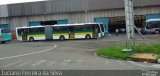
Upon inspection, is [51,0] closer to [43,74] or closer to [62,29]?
[62,29]

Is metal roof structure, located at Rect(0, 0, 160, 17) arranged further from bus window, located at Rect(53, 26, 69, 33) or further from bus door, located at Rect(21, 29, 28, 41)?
bus window, located at Rect(53, 26, 69, 33)

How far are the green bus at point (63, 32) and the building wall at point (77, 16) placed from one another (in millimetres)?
6505

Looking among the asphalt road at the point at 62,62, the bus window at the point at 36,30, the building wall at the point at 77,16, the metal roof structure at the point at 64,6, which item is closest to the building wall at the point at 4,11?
the metal roof structure at the point at 64,6

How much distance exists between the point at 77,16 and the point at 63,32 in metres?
9.16

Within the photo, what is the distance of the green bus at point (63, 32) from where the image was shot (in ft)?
153

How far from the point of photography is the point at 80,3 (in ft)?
183

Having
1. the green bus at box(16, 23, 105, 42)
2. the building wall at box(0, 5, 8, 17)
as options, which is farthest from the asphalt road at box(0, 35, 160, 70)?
the building wall at box(0, 5, 8, 17)

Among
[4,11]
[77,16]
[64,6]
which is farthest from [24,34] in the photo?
[4,11]

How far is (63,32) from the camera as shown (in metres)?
48.2

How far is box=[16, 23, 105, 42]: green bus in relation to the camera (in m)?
46.8

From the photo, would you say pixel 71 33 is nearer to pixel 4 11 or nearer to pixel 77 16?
pixel 77 16

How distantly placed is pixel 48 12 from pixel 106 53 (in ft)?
119

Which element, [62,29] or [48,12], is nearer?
[62,29]

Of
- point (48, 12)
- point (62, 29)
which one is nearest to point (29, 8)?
point (48, 12)
